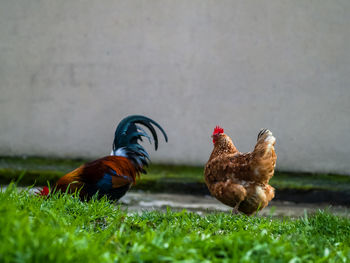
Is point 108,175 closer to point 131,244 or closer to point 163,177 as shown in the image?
point 131,244

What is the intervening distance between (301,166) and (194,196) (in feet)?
6.94

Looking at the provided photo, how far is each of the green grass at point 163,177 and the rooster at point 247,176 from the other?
2565 millimetres

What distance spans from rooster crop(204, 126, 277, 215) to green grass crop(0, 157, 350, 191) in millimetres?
2565

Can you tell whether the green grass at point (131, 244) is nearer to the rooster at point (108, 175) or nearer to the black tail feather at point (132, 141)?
the rooster at point (108, 175)

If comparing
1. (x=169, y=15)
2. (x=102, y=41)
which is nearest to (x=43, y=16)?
(x=102, y=41)

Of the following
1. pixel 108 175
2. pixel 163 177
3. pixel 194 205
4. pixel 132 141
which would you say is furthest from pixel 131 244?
pixel 163 177

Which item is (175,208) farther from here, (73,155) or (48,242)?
(48,242)

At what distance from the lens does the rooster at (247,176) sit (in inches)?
142

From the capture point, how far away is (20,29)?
24.6 feet

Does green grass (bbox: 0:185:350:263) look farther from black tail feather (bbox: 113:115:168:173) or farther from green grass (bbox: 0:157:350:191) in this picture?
green grass (bbox: 0:157:350:191)

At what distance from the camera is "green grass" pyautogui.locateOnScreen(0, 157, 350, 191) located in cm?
627

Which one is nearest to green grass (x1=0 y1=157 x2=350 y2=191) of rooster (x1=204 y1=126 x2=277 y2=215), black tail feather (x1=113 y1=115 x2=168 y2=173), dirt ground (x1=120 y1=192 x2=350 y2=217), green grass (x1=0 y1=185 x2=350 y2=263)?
dirt ground (x1=120 y1=192 x2=350 y2=217)

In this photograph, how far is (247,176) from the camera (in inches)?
145

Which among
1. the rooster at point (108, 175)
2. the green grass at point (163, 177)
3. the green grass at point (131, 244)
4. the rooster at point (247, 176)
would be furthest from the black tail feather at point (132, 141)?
the green grass at point (163, 177)
